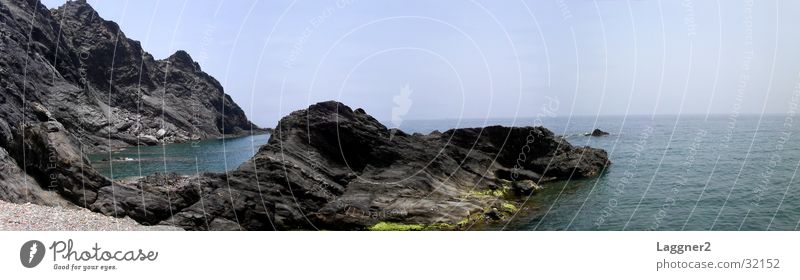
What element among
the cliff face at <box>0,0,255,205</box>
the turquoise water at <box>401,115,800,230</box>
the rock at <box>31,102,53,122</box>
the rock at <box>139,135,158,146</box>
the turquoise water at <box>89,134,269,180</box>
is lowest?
the turquoise water at <box>401,115,800,230</box>

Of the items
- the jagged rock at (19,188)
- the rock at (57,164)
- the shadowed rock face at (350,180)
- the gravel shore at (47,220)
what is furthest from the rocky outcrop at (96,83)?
the gravel shore at (47,220)

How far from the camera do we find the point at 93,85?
107312mm

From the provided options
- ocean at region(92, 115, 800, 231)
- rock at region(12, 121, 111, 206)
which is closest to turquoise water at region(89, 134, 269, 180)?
ocean at region(92, 115, 800, 231)

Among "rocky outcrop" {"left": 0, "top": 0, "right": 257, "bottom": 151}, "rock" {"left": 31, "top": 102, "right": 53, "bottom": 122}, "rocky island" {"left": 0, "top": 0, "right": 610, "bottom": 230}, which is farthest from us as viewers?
"rocky outcrop" {"left": 0, "top": 0, "right": 257, "bottom": 151}

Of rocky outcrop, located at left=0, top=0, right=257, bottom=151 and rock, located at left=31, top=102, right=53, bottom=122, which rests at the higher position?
rocky outcrop, located at left=0, top=0, right=257, bottom=151

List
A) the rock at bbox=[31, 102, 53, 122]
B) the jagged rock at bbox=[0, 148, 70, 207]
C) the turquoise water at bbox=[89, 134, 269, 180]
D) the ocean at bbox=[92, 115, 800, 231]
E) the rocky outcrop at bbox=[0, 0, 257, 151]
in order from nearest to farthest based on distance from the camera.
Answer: the jagged rock at bbox=[0, 148, 70, 207] < the ocean at bbox=[92, 115, 800, 231] < the rock at bbox=[31, 102, 53, 122] < the turquoise water at bbox=[89, 134, 269, 180] < the rocky outcrop at bbox=[0, 0, 257, 151]

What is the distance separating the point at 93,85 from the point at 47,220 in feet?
347

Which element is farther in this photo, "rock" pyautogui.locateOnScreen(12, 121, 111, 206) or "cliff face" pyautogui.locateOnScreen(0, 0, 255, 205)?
"cliff face" pyautogui.locateOnScreen(0, 0, 255, 205)

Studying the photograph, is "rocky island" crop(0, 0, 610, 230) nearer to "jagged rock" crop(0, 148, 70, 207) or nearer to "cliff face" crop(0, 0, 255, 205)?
"jagged rock" crop(0, 148, 70, 207)

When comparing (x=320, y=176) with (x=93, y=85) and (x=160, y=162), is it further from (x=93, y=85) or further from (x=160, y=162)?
(x=93, y=85)

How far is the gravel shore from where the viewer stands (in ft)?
47.5
